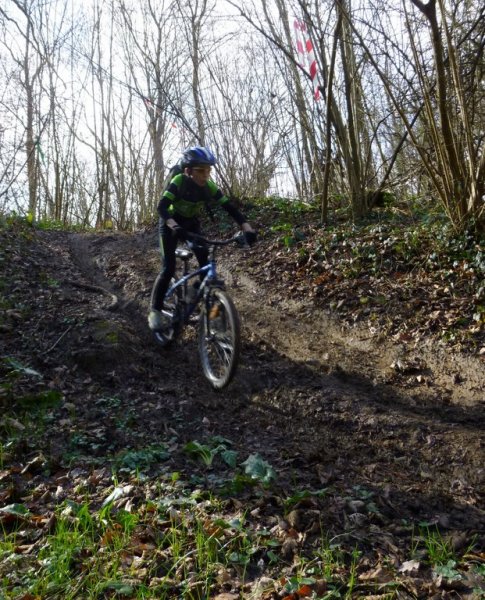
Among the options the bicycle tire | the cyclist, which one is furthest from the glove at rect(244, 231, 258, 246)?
the bicycle tire

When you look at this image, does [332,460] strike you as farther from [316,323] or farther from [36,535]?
[316,323]

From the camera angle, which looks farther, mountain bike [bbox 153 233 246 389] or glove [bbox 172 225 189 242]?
glove [bbox 172 225 189 242]

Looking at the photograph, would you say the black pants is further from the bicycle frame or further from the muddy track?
the muddy track

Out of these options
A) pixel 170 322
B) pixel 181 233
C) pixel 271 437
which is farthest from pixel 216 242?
pixel 271 437

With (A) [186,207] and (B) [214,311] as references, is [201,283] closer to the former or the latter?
(B) [214,311]

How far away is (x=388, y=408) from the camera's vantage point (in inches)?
195

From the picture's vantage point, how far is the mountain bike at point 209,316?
5316mm

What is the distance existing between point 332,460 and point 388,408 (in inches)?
45.9

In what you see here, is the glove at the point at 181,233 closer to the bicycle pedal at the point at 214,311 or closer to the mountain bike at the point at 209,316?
the mountain bike at the point at 209,316

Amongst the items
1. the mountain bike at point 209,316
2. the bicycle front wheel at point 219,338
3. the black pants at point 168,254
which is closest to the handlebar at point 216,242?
the mountain bike at point 209,316

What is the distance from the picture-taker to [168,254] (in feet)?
21.2

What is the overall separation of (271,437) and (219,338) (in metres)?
1.40

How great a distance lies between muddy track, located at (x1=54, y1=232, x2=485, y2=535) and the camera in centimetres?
373

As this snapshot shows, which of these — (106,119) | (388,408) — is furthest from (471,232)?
(106,119)
